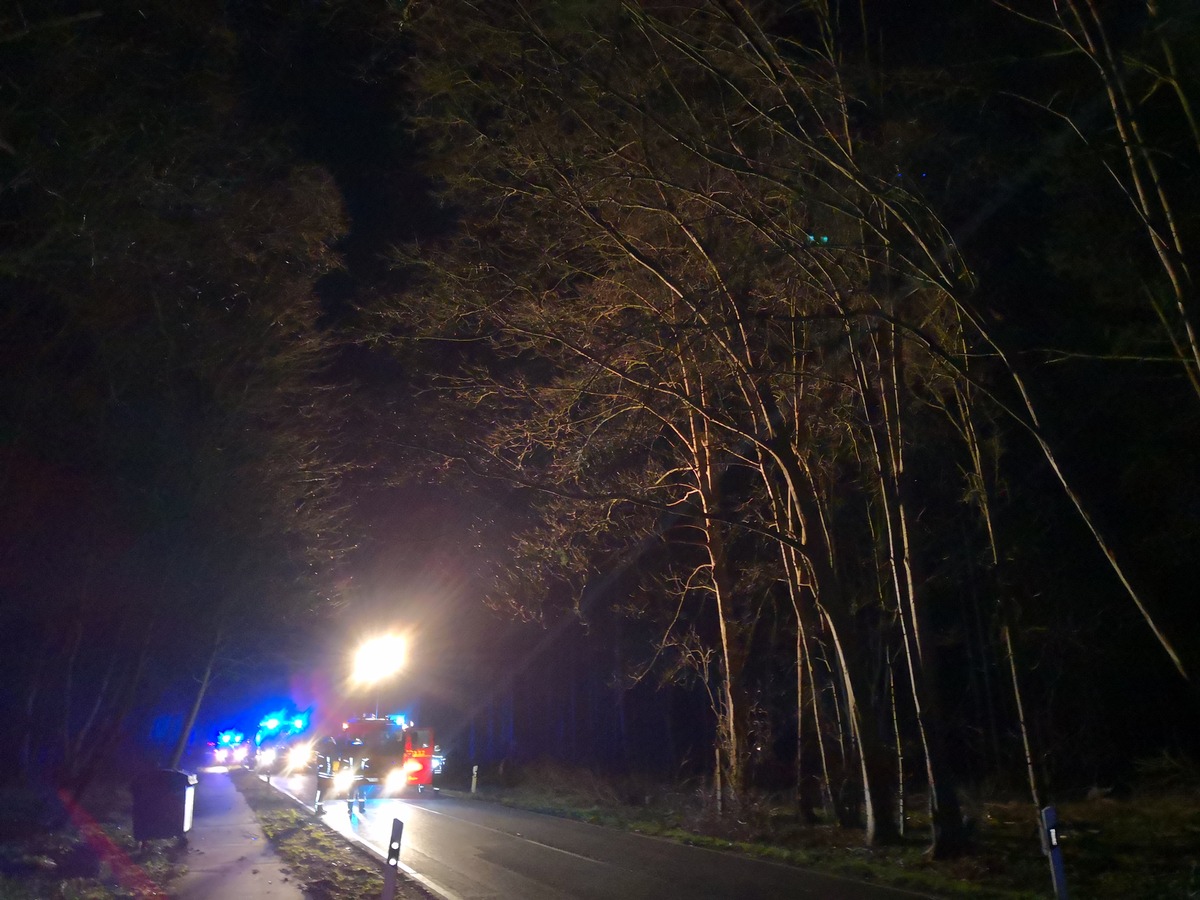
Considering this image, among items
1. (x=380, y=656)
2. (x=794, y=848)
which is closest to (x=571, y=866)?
(x=794, y=848)

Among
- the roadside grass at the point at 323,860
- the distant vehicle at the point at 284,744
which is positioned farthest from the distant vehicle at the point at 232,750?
the roadside grass at the point at 323,860

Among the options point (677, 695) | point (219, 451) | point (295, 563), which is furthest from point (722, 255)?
point (677, 695)

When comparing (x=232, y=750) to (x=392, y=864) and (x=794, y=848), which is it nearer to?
(x=794, y=848)

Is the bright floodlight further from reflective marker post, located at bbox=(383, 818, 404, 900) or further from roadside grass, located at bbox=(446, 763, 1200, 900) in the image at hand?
reflective marker post, located at bbox=(383, 818, 404, 900)

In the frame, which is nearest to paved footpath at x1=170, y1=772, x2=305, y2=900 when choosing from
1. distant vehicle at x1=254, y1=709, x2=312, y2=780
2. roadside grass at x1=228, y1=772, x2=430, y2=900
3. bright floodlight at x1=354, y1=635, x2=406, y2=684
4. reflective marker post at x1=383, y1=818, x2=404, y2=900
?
roadside grass at x1=228, y1=772, x2=430, y2=900

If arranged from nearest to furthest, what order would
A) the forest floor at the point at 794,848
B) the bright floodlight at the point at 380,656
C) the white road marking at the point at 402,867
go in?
the forest floor at the point at 794,848
the white road marking at the point at 402,867
the bright floodlight at the point at 380,656

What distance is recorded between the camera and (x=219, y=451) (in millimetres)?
19797

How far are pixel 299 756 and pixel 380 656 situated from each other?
16.5 m

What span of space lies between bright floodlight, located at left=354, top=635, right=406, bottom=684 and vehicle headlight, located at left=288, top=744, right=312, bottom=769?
28.3 feet

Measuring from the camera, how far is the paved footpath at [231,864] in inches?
458

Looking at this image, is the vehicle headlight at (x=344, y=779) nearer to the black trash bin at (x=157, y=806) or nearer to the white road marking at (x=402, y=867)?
the white road marking at (x=402, y=867)

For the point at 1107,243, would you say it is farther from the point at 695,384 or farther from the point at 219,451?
the point at 219,451

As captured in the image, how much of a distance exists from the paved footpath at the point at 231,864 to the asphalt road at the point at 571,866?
5.77ft

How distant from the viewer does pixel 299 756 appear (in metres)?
52.2
